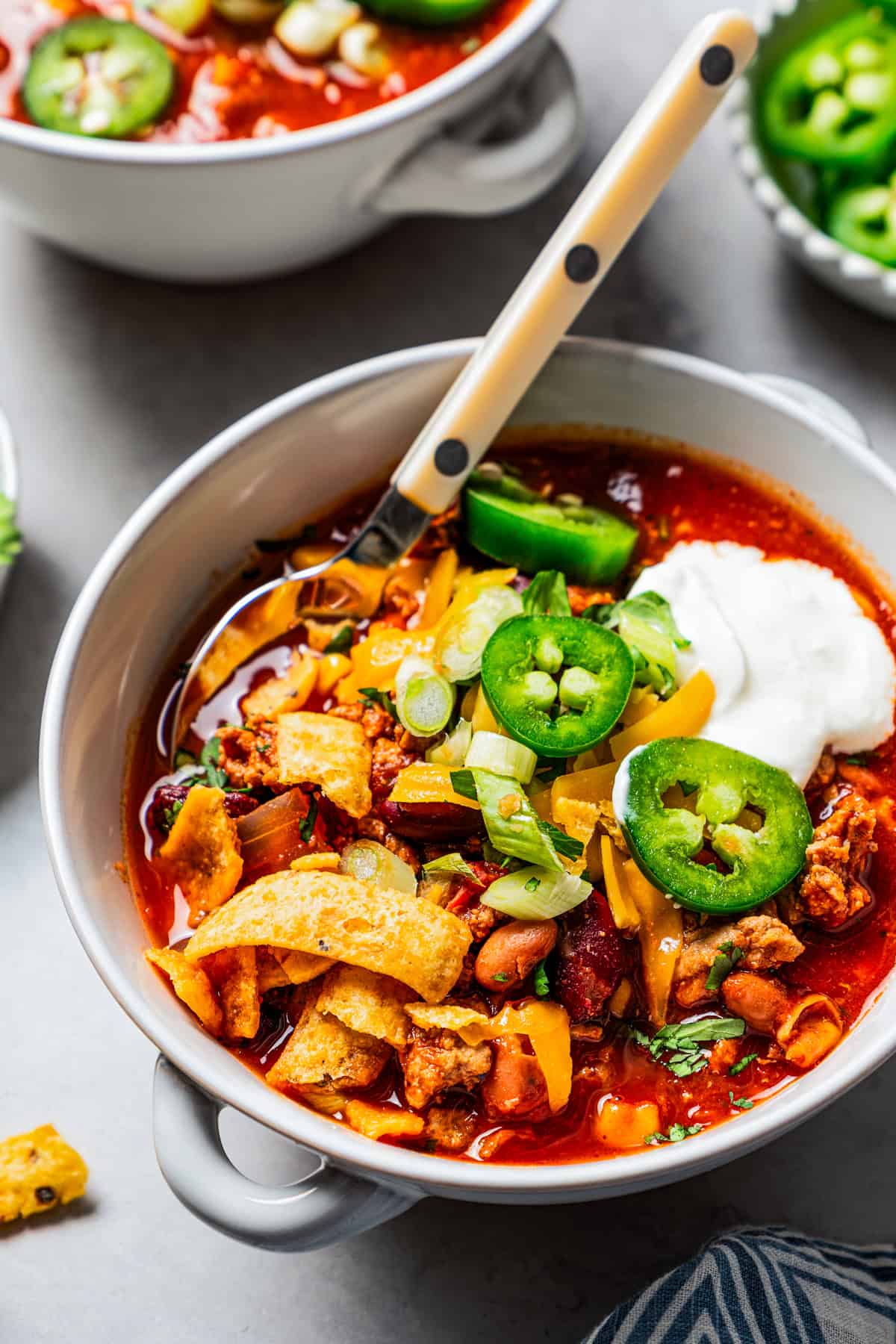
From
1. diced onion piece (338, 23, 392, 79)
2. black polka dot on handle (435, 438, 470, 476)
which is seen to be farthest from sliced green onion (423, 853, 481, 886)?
diced onion piece (338, 23, 392, 79)

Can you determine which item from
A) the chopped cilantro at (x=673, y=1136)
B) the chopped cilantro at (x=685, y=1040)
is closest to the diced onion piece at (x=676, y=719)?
the chopped cilantro at (x=685, y=1040)

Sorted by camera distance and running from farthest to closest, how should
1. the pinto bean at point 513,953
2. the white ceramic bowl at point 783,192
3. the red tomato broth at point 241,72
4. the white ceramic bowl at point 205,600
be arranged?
the white ceramic bowl at point 783,192 → the red tomato broth at point 241,72 → the pinto bean at point 513,953 → the white ceramic bowl at point 205,600

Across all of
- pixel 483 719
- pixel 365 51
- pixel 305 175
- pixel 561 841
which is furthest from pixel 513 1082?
pixel 365 51

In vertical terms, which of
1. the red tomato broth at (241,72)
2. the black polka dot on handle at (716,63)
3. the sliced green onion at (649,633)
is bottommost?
the sliced green onion at (649,633)

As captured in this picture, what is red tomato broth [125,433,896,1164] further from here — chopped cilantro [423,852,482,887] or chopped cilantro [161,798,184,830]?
chopped cilantro [423,852,482,887]

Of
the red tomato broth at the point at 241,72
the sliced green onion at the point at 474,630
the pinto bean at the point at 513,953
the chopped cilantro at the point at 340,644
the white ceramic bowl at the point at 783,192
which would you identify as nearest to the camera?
the pinto bean at the point at 513,953

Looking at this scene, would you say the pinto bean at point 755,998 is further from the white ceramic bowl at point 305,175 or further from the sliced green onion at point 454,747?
the white ceramic bowl at point 305,175

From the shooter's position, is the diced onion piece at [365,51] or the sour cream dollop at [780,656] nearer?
the sour cream dollop at [780,656]

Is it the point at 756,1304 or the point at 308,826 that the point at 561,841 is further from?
the point at 756,1304
